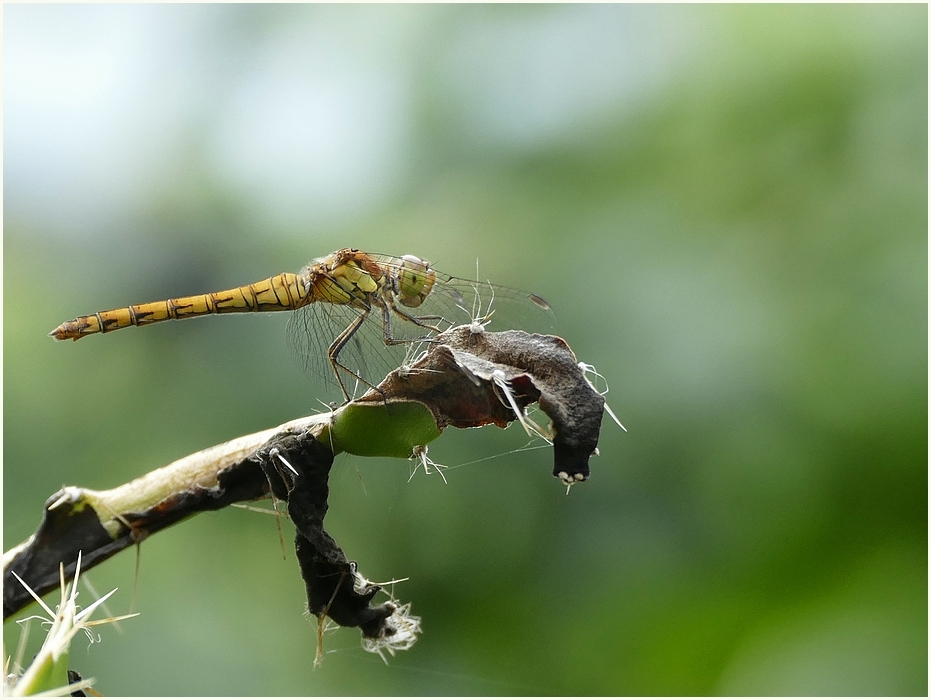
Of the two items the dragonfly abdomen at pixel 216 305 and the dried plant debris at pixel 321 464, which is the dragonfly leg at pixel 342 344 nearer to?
the dragonfly abdomen at pixel 216 305

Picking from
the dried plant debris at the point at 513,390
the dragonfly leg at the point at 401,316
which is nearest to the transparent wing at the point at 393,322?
the dragonfly leg at the point at 401,316

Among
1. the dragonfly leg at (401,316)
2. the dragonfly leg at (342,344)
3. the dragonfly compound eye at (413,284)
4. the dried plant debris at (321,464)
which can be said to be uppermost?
the dried plant debris at (321,464)

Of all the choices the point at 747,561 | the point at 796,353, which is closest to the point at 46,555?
the point at 747,561

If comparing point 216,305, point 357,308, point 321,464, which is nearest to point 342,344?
point 357,308

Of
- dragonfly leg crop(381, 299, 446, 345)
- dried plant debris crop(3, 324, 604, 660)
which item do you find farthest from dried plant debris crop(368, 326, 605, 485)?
dragonfly leg crop(381, 299, 446, 345)

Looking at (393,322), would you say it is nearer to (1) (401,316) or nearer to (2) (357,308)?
(1) (401,316)

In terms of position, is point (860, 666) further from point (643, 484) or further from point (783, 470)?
point (643, 484)

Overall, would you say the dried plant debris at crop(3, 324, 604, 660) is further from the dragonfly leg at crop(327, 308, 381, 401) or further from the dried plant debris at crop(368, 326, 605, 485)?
the dragonfly leg at crop(327, 308, 381, 401)
